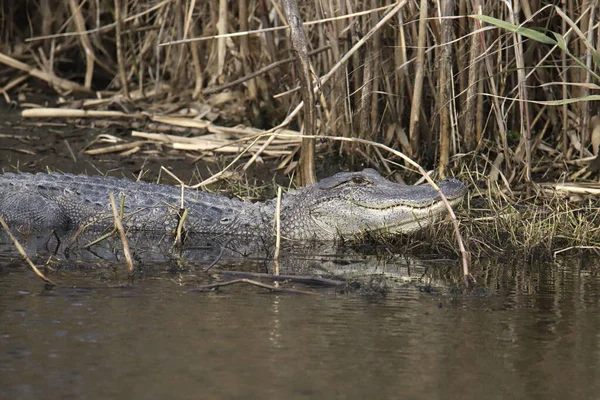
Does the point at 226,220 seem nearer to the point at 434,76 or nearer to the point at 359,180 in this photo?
the point at 359,180

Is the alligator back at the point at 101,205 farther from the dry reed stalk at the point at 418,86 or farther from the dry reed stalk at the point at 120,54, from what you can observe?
the dry reed stalk at the point at 120,54

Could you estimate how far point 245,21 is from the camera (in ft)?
26.8

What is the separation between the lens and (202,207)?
260 inches

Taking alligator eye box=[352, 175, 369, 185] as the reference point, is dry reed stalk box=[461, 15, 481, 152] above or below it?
above

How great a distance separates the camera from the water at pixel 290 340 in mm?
3133

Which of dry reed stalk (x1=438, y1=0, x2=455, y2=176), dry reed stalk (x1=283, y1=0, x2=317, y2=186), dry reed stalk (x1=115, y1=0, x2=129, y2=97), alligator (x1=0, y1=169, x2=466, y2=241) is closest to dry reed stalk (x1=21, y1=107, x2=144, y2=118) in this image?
dry reed stalk (x1=115, y1=0, x2=129, y2=97)

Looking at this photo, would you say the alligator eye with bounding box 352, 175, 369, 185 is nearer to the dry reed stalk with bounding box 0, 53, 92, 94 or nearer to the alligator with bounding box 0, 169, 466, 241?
the alligator with bounding box 0, 169, 466, 241

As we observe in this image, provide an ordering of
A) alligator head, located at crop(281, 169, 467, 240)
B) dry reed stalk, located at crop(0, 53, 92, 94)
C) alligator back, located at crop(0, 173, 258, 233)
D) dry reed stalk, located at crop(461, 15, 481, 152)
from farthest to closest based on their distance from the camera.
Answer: dry reed stalk, located at crop(0, 53, 92, 94), alligator back, located at crop(0, 173, 258, 233), dry reed stalk, located at crop(461, 15, 481, 152), alligator head, located at crop(281, 169, 467, 240)

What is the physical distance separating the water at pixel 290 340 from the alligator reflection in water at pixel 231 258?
0.56ft

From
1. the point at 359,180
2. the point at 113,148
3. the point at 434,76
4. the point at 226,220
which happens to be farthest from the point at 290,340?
the point at 113,148

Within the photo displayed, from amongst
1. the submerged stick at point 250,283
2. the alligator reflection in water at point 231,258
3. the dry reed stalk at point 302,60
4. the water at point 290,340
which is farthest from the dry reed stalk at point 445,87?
the submerged stick at point 250,283

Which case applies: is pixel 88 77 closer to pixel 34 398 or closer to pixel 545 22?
pixel 545 22

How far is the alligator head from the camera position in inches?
232

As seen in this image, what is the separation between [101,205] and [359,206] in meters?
1.77
